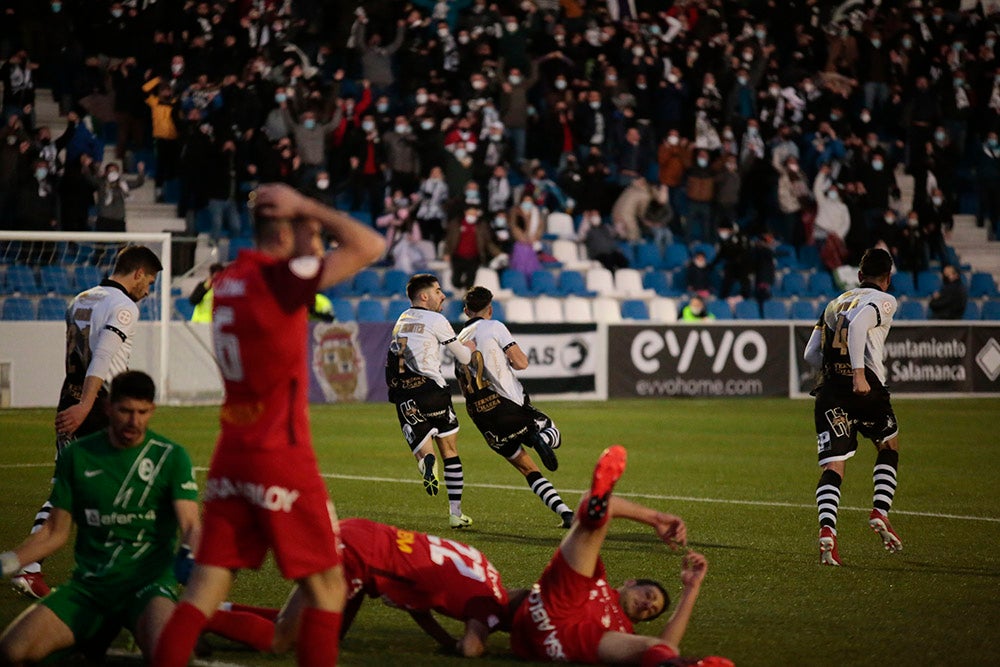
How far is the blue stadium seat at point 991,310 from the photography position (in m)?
28.9

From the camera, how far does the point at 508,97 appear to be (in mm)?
27484

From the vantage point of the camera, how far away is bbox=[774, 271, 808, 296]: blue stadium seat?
2877 centimetres

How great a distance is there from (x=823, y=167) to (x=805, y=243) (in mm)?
1879

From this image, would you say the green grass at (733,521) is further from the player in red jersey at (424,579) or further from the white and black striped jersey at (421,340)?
the white and black striped jersey at (421,340)

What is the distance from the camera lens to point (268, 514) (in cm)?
518

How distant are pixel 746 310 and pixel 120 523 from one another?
22104 millimetres

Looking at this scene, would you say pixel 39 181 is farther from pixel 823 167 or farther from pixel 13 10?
pixel 823 167

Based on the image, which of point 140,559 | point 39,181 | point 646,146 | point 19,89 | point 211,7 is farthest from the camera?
point 646,146

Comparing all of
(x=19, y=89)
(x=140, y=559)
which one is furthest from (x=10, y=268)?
(x=140, y=559)

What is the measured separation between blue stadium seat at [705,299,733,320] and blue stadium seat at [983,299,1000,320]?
587cm

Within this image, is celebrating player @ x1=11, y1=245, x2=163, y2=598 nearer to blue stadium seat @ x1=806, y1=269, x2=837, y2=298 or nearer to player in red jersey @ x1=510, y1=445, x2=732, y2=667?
player in red jersey @ x1=510, y1=445, x2=732, y2=667

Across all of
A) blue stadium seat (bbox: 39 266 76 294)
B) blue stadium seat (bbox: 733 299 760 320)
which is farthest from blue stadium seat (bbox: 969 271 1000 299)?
blue stadium seat (bbox: 39 266 76 294)

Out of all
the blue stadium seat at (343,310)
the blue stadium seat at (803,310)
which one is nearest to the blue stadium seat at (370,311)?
the blue stadium seat at (343,310)

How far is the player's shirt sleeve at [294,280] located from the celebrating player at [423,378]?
20.0 ft
